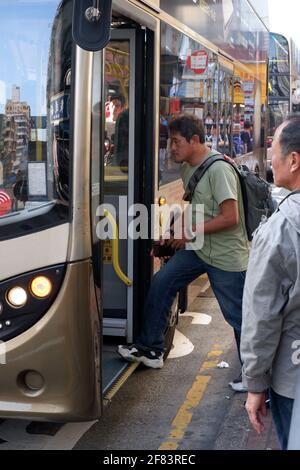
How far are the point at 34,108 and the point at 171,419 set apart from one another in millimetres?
2155

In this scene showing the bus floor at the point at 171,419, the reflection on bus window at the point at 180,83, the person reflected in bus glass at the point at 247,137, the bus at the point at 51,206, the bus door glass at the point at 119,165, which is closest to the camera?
the bus at the point at 51,206

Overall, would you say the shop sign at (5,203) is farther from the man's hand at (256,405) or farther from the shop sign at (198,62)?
the shop sign at (198,62)

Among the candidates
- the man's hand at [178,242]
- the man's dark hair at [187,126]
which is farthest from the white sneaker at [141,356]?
the man's dark hair at [187,126]

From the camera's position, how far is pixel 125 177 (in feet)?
16.9

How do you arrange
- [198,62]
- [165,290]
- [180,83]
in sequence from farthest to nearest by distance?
[198,62] → [180,83] → [165,290]

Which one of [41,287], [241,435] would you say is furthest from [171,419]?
[41,287]

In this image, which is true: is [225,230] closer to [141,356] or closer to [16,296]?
[141,356]

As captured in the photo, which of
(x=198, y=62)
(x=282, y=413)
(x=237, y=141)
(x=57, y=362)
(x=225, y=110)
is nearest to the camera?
(x=282, y=413)

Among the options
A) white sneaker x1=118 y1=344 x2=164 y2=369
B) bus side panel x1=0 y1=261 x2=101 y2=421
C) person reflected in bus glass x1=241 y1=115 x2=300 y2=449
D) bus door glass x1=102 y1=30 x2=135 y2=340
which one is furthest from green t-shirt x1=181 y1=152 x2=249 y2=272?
person reflected in bus glass x1=241 y1=115 x2=300 y2=449

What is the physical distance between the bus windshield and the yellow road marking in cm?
157

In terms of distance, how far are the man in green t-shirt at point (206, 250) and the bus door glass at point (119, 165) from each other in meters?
0.25

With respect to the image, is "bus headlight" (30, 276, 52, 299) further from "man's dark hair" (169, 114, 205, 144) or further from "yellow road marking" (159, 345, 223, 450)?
"man's dark hair" (169, 114, 205, 144)

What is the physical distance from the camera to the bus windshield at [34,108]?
11.4 feet

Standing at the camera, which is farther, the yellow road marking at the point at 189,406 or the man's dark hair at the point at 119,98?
the man's dark hair at the point at 119,98
